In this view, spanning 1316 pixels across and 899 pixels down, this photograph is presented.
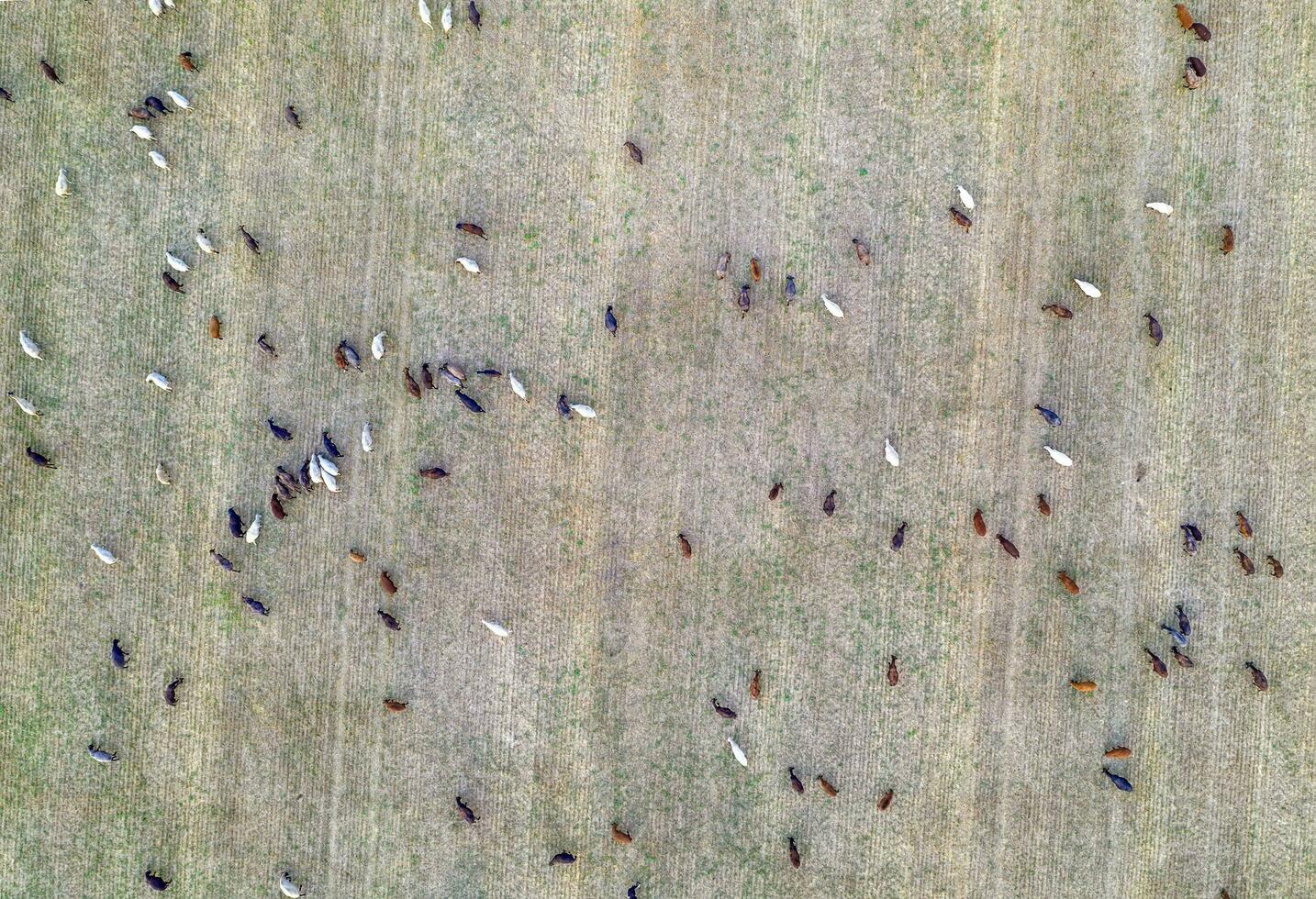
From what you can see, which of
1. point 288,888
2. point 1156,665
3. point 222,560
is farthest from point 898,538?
point 288,888

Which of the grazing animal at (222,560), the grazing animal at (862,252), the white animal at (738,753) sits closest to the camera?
the grazing animal at (862,252)

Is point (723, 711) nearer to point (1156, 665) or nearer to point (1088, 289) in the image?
point (1156, 665)

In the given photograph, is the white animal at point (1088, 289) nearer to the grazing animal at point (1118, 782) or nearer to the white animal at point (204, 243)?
the grazing animal at point (1118, 782)

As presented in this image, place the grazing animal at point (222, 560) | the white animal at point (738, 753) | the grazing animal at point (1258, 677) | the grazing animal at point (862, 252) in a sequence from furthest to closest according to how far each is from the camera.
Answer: the grazing animal at point (222, 560) < the white animal at point (738, 753) < the grazing animal at point (862, 252) < the grazing animal at point (1258, 677)

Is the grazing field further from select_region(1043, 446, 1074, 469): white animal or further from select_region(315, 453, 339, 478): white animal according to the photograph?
select_region(315, 453, 339, 478): white animal

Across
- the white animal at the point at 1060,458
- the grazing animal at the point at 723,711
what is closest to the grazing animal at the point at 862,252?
the white animal at the point at 1060,458

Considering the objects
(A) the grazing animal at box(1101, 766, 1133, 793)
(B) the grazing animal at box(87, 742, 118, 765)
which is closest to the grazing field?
(B) the grazing animal at box(87, 742, 118, 765)

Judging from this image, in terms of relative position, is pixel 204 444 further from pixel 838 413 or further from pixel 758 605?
pixel 838 413
